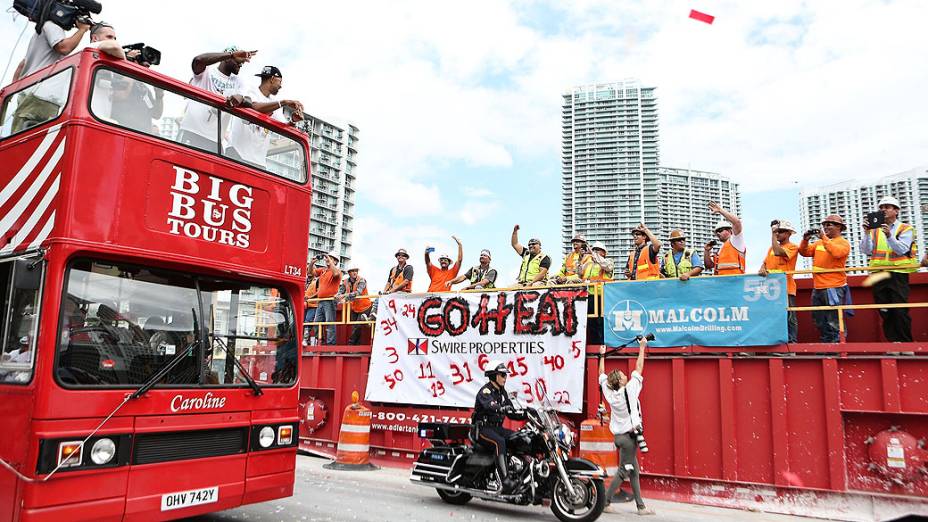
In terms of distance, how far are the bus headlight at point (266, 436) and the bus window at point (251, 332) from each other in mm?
466

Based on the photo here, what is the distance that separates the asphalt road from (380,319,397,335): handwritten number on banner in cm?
326

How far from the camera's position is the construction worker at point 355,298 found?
13375mm

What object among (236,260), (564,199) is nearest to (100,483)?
(236,260)

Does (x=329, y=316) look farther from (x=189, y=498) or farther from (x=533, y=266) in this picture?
(x=189, y=498)

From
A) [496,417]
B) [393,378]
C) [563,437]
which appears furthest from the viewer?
[393,378]

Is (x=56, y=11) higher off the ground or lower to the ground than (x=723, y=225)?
higher

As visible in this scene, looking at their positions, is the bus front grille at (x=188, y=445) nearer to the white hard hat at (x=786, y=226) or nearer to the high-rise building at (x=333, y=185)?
the white hard hat at (x=786, y=226)

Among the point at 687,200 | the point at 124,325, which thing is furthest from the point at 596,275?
the point at 687,200

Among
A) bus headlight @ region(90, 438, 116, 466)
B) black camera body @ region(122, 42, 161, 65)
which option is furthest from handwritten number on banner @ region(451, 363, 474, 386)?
black camera body @ region(122, 42, 161, 65)

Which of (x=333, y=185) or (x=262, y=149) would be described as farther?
(x=333, y=185)

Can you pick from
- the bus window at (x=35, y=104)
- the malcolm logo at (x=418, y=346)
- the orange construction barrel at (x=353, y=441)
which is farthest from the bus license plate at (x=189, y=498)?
the malcolm logo at (x=418, y=346)

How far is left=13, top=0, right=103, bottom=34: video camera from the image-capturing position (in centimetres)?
603

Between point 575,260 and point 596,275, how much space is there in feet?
2.44

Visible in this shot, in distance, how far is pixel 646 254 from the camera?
10.6 metres
